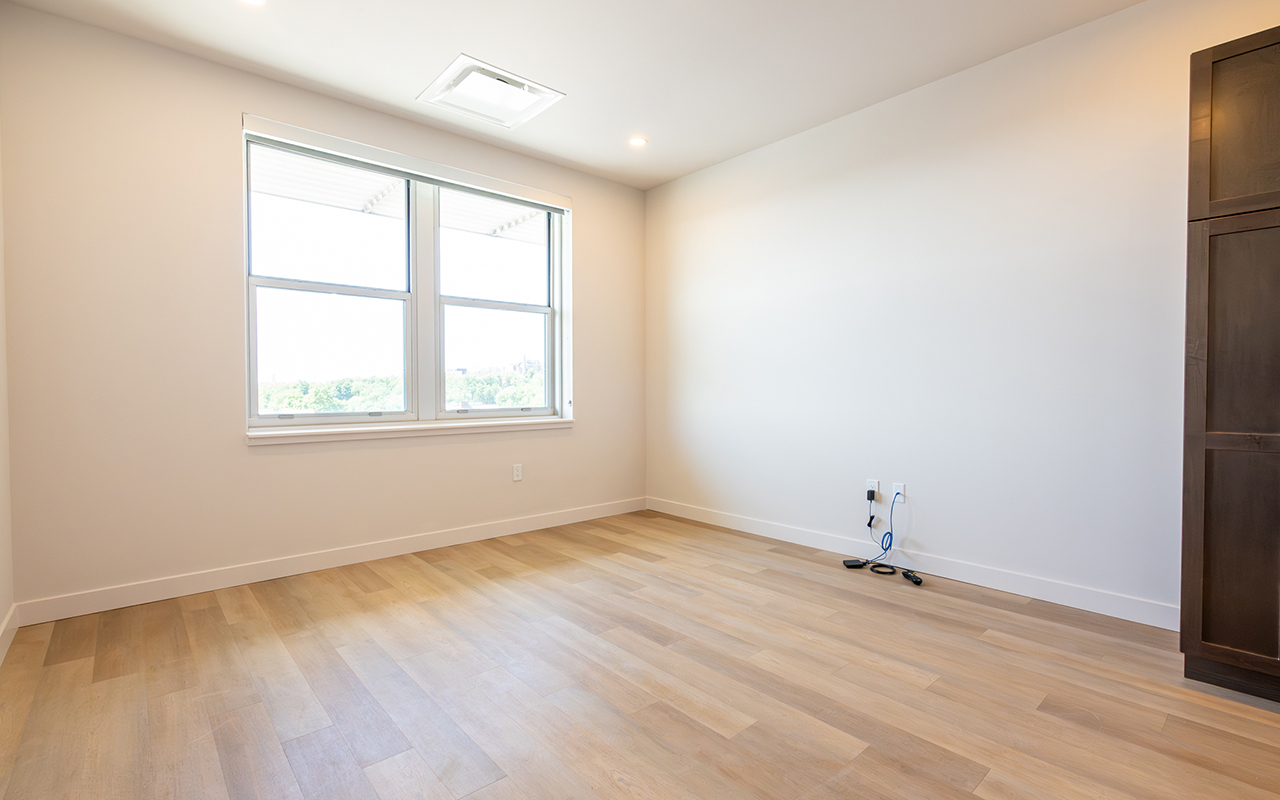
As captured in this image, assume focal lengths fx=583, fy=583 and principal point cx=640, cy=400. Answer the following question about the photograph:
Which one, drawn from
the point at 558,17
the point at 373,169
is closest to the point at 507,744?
the point at 558,17

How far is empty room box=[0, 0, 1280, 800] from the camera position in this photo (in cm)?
181

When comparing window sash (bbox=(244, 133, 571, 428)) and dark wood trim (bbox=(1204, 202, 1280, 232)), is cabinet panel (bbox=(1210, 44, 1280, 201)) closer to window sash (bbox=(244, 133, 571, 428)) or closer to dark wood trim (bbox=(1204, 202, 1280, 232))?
dark wood trim (bbox=(1204, 202, 1280, 232))

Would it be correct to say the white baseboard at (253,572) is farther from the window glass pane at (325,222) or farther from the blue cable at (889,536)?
the blue cable at (889,536)

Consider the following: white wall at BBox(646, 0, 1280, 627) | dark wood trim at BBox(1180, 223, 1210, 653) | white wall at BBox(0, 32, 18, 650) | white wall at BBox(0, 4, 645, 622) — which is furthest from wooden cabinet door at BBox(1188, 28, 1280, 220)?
white wall at BBox(0, 32, 18, 650)

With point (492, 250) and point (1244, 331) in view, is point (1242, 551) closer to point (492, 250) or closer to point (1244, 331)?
point (1244, 331)

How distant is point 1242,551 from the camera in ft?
6.49

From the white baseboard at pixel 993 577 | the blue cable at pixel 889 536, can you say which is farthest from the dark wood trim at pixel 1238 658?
the blue cable at pixel 889 536

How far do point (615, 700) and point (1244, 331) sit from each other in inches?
96.8

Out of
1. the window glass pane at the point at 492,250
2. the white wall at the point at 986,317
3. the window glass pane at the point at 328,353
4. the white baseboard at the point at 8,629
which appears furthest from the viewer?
the window glass pane at the point at 492,250

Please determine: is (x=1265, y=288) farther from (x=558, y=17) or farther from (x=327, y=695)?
(x=327, y=695)

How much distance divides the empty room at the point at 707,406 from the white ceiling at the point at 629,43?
0.03 meters

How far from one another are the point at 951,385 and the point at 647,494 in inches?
105

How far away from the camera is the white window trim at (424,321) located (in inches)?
127

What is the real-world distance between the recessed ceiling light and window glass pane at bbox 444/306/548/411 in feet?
4.17
